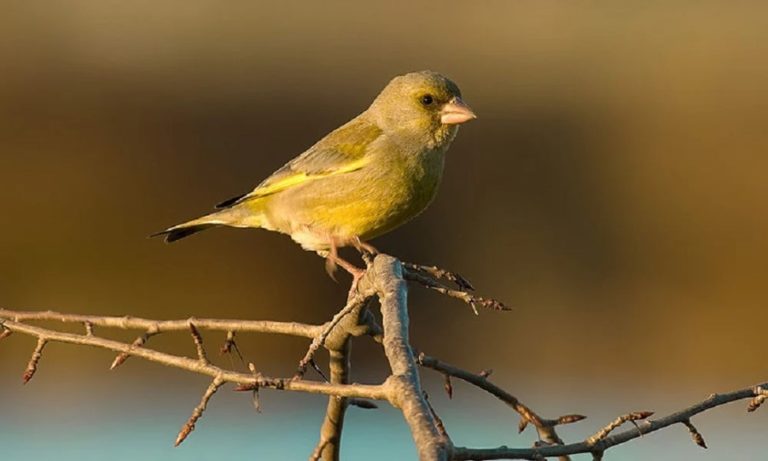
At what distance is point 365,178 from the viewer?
238 inches

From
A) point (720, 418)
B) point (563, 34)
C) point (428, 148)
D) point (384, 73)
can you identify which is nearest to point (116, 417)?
point (720, 418)

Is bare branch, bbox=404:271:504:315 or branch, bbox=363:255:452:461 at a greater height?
bare branch, bbox=404:271:504:315

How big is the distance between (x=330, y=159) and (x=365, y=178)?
41 cm

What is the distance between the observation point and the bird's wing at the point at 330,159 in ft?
20.6

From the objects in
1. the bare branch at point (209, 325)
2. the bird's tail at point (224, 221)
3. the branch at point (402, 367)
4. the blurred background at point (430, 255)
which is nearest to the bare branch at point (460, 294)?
the branch at point (402, 367)

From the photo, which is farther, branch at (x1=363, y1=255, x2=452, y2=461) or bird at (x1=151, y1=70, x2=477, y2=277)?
bird at (x1=151, y1=70, x2=477, y2=277)

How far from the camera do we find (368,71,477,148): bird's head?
248 inches

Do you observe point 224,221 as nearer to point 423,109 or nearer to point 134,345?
point 423,109

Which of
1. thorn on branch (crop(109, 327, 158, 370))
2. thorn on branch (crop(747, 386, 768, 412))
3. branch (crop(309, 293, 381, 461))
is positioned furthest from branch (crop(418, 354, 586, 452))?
thorn on branch (crop(109, 327, 158, 370))

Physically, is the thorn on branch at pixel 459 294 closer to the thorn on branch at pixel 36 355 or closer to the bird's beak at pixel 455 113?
the thorn on branch at pixel 36 355

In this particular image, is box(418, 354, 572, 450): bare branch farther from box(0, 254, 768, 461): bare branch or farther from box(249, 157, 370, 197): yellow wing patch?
box(249, 157, 370, 197): yellow wing patch

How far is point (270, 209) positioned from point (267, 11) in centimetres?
2152

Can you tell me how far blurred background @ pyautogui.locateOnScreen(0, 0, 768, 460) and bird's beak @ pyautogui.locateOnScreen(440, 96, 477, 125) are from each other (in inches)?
223

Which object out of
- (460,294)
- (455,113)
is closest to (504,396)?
(460,294)
